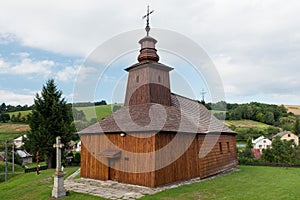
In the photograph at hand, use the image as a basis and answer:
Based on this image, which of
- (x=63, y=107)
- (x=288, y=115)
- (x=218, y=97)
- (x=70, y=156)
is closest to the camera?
(x=218, y=97)

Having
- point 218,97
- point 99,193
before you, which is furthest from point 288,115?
point 99,193

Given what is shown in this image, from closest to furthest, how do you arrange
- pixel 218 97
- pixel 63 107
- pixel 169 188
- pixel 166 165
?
pixel 169 188 → pixel 166 165 → pixel 218 97 → pixel 63 107

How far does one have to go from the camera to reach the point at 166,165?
1129 cm

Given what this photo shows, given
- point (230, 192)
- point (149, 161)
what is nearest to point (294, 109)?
point (230, 192)

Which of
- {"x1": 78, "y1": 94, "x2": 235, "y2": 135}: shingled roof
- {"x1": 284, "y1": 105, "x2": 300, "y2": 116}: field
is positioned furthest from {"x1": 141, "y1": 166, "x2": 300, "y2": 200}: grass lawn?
{"x1": 284, "y1": 105, "x2": 300, "y2": 116}: field

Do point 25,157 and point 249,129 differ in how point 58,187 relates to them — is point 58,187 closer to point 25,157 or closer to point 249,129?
point 25,157

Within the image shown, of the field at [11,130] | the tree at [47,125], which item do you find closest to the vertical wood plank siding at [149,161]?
the tree at [47,125]

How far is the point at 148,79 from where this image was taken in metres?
14.2

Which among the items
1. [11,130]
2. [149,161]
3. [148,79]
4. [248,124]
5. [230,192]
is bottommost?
[230,192]

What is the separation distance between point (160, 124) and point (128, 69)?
5731 millimetres

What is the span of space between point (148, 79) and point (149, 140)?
14.9 feet

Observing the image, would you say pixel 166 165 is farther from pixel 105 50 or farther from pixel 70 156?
pixel 70 156

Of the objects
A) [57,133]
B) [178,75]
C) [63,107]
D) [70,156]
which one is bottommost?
[70,156]

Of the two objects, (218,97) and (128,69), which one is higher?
(128,69)
